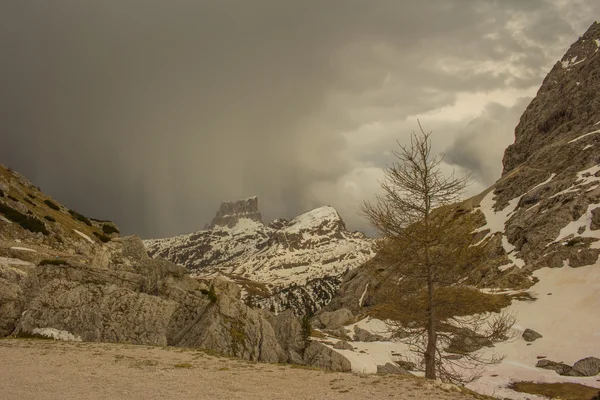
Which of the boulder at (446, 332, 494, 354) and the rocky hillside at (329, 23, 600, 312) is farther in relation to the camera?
the rocky hillside at (329, 23, 600, 312)

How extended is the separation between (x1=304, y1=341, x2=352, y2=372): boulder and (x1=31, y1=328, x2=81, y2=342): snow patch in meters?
26.0

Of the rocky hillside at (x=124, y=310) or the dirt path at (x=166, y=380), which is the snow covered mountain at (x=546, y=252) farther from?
the rocky hillside at (x=124, y=310)

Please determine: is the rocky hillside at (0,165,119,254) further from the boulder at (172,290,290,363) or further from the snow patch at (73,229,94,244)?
the boulder at (172,290,290,363)

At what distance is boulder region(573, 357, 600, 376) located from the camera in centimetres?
4228

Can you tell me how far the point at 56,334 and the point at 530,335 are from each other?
6189cm

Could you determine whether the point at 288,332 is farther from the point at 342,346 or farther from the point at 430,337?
the point at 430,337

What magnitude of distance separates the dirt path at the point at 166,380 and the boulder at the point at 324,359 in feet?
84.3

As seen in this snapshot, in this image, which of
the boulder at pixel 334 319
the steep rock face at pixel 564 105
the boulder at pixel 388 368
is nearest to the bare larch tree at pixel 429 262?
the boulder at pixel 388 368

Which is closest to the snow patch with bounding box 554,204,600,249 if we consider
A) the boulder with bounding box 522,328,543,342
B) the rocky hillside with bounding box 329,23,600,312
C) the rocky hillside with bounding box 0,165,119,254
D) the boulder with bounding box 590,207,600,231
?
the rocky hillside with bounding box 329,23,600,312

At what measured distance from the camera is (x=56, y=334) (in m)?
25.6

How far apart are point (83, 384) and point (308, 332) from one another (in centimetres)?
3451

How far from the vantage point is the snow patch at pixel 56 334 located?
2517cm

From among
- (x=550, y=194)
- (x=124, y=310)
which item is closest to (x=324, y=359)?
(x=124, y=310)

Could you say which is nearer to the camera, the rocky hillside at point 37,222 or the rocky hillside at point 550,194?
the rocky hillside at point 37,222
